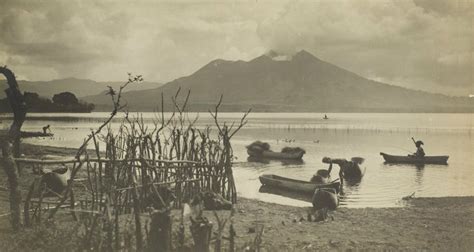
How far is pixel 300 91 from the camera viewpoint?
18325 cm

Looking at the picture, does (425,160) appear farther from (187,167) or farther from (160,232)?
(160,232)

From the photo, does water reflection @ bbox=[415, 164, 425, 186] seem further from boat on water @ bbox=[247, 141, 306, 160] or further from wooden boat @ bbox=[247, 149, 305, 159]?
boat on water @ bbox=[247, 141, 306, 160]

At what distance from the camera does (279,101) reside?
16200 centimetres

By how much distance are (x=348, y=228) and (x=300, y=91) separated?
178m

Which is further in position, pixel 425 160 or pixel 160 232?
pixel 425 160

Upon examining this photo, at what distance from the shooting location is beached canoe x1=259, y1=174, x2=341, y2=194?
1154 cm

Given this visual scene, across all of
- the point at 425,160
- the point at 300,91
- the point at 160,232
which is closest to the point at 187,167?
the point at 160,232

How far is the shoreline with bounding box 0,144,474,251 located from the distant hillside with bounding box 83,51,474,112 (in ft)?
383

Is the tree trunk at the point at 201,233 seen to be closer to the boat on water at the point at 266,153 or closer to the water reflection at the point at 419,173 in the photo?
the water reflection at the point at 419,173

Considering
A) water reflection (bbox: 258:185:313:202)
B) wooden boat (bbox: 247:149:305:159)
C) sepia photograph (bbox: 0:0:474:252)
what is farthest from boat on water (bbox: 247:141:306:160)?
water reflection (bbox: 258:185:313:202)

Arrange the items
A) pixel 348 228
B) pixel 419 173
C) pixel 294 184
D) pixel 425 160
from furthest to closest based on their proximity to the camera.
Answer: pixel 425 160 → pixel 419 173 → pixel 294 184 → pixel 348 228

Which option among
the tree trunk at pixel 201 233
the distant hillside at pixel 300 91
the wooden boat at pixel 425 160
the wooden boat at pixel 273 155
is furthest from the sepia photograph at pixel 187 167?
the distant hillside at pixel 300 91

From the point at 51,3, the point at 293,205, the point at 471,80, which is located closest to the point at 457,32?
the point at 471,80

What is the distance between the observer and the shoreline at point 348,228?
6.55 metres
